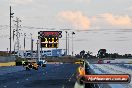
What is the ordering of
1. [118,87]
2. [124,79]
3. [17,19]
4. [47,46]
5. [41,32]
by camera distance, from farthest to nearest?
1. [17,19]
2. [41,32]
3. [47,46]
4. [118,87]
5. [124,79]

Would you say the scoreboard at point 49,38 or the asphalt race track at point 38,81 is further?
the scoreboard at point 49,38

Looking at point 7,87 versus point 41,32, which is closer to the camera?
point 7,87

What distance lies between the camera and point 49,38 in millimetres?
125188

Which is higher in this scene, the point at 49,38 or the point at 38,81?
the point at 49,38

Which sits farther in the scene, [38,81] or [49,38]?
[49,38]

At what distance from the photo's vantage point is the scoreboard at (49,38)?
12131 cm

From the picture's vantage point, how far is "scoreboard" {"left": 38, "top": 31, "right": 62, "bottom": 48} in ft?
398

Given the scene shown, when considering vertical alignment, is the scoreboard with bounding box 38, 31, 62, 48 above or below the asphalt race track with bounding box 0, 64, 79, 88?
above

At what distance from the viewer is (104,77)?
11250mm

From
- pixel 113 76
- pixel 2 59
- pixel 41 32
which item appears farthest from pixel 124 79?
pixel 41 32

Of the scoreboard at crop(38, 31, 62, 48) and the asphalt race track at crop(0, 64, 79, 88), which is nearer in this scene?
the asphalt race track at crop(0, 64, 79, 88)

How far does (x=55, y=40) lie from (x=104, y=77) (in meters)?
112

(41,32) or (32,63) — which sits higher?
(41,32)

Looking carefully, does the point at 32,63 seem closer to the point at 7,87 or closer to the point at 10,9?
the point at 10,9
